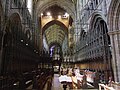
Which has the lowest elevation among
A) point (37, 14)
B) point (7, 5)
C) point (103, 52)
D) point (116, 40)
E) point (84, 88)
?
point (84, 88)

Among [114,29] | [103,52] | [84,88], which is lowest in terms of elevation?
[84,88]

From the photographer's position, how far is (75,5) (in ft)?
100.0

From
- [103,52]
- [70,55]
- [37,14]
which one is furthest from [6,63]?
[70,55]

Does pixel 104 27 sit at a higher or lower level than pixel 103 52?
higher

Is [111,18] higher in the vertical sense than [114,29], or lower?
higher

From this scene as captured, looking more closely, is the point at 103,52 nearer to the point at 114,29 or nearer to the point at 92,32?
the point at 114,29

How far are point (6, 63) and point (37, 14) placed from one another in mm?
20878

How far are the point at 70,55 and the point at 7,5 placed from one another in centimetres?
2437

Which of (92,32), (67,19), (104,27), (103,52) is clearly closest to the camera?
(103,52)

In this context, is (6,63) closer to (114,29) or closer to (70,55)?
(114,29)

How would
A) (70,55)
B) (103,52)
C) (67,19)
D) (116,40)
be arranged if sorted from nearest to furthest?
(116,40) → (103,52) → (70,55) → (67,19)

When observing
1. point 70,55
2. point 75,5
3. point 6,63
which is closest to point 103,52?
point 6,63

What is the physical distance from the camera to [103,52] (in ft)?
44.4

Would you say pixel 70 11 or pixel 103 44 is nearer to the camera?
pixel 103 44
